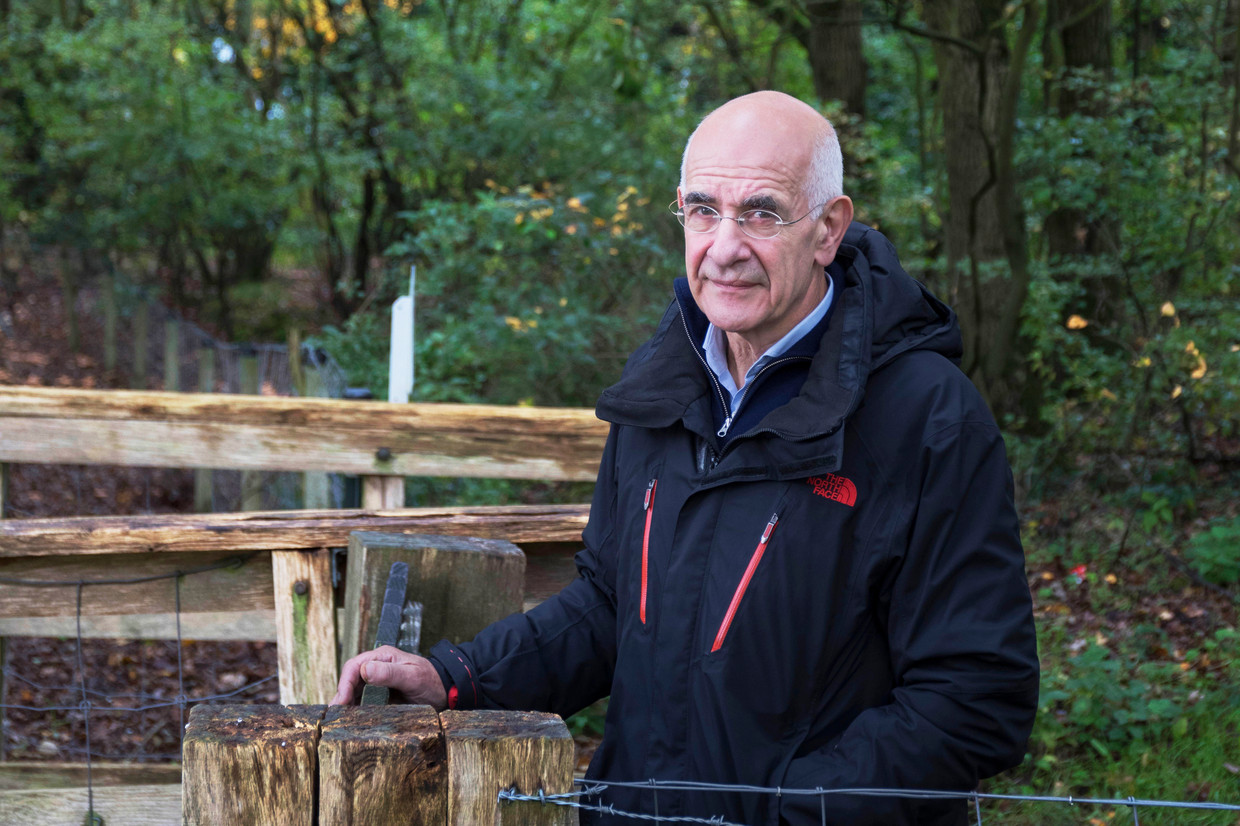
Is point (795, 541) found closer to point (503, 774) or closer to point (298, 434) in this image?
point (503, 774)

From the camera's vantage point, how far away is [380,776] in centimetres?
135

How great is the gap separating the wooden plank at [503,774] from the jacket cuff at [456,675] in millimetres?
747

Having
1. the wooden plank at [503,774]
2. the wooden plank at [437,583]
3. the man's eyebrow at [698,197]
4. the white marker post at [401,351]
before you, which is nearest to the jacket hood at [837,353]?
the man's eyebrow at [698,197]

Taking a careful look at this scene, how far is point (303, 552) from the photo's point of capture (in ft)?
9.24

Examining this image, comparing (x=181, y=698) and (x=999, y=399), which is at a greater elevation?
(x=999, y=399)

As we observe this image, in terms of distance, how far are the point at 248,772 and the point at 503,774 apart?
300mm

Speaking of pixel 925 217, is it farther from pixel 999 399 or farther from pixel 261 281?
pixel 261 281

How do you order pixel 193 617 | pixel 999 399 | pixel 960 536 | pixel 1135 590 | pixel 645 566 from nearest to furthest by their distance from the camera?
pixel 960 536 < pixel 645 566 < pixel 193 617 < pixel 1135 590 < pixel 999 399

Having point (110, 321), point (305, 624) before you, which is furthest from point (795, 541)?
point (110, 321)

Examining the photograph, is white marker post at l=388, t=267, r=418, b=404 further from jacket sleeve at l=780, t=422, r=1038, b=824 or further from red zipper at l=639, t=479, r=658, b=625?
jacket sleeve at l=780, t=422, r=1038, b=824

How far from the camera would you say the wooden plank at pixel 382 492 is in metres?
3.96

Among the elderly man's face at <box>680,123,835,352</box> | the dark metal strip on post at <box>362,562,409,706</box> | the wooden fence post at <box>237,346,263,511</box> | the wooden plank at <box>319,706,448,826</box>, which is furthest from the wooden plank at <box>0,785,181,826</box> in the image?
the wooden fence post at <box>237,346,263,511</box>

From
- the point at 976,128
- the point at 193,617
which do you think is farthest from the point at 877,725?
the point at 976,128

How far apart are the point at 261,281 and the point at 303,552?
15642 mm
